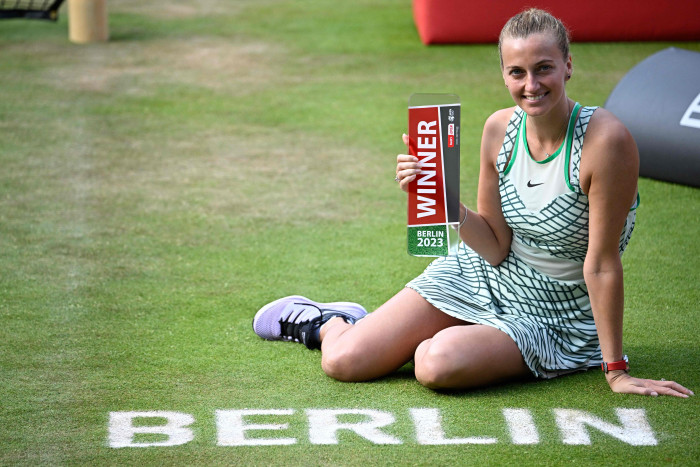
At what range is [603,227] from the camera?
2750mm

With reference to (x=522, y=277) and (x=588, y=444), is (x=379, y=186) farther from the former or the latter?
(x=588, y=444)

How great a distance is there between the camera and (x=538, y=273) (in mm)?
3035

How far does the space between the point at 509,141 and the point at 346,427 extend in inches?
39.1

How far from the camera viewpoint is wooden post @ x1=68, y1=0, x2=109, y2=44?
8555mm

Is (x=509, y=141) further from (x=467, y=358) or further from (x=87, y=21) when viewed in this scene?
(x=87, y=21)

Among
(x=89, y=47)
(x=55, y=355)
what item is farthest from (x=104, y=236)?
(x=89, y=47)

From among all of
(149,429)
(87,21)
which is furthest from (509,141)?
(87,21)

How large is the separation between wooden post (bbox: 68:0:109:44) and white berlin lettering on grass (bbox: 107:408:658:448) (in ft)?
21.1

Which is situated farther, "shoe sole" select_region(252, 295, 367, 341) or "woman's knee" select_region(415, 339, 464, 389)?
"shoe sole" select_region(252, 295, 367, 341)

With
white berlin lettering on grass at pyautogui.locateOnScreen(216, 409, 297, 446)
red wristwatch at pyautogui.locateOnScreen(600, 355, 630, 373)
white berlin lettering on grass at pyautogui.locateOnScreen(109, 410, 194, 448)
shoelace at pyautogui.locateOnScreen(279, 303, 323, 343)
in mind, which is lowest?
white berlin lettering on grass at pyautogui.locateOnScreen(109, 410, 194, 448)

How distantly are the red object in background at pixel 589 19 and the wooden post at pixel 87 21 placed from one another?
2847mm

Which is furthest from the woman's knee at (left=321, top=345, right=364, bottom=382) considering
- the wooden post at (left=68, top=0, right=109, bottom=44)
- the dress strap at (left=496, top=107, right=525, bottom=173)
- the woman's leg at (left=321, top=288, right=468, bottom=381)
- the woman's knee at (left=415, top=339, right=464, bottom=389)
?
the wooden post at (left=68, top=0, right=109, bottom=44)

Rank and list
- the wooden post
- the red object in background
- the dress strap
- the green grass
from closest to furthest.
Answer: the green grass < the dress strap < the red object in background < the wooden post

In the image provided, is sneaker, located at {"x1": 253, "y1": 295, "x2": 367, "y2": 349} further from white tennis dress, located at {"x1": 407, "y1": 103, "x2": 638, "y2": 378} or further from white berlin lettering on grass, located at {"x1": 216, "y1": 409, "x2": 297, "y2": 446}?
white berlin lettering on grass, located at {"x1": 216, "y1": 409, "x2": 297, "y2": 446}
